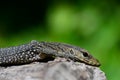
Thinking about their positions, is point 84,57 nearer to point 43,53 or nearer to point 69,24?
point 43,53

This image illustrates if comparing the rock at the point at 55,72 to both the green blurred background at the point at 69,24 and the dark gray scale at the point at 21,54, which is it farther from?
the green blurred background at the point at 69,24

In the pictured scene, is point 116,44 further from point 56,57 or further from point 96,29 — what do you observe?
point 56,57

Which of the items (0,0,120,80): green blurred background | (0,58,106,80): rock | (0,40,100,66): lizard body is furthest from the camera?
(0,0,120,80): green blurred background

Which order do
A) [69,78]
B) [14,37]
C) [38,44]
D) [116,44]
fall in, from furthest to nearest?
[14,37]
[116,44]
[38,44]
[69,78]

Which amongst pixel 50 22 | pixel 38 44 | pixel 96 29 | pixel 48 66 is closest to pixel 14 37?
pixel 50 22

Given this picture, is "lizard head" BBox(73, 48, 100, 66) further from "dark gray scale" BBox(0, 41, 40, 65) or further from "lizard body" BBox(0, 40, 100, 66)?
"dark gray scale" BBox(0, 41, 40, 65)

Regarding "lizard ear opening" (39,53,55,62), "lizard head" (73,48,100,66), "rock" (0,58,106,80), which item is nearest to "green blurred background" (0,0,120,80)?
"lizard head" (73,48,100,66)

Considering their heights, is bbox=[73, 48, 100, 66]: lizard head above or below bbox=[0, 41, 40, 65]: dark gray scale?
above
